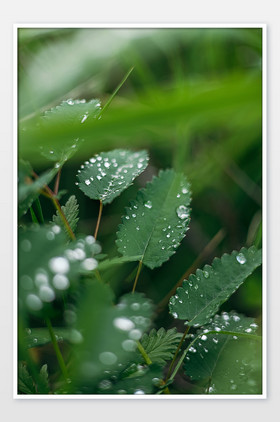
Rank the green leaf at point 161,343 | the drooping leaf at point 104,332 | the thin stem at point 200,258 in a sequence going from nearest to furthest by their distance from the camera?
the drooping leaf at point 104,332 → the green leaf at point 161,343 → the thin stem at point 200,258

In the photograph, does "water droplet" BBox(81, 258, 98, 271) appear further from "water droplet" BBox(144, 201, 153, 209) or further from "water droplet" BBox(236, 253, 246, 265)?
"water droplet" BBox(236, 253, 246, 265)

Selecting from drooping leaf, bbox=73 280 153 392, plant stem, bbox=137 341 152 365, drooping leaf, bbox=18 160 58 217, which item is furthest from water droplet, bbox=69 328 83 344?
drooping leaf, bbox=18 160 58 217

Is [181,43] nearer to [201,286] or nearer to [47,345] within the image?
[201,286]

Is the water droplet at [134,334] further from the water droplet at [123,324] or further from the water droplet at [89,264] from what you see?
the water droplet at [89,264]

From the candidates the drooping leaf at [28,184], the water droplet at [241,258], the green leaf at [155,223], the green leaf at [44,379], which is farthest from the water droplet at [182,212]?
the green leaf at [44,379]

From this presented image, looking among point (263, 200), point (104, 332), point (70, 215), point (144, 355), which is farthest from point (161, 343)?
point (263, 200)

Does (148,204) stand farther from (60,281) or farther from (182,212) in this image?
(60,281)
